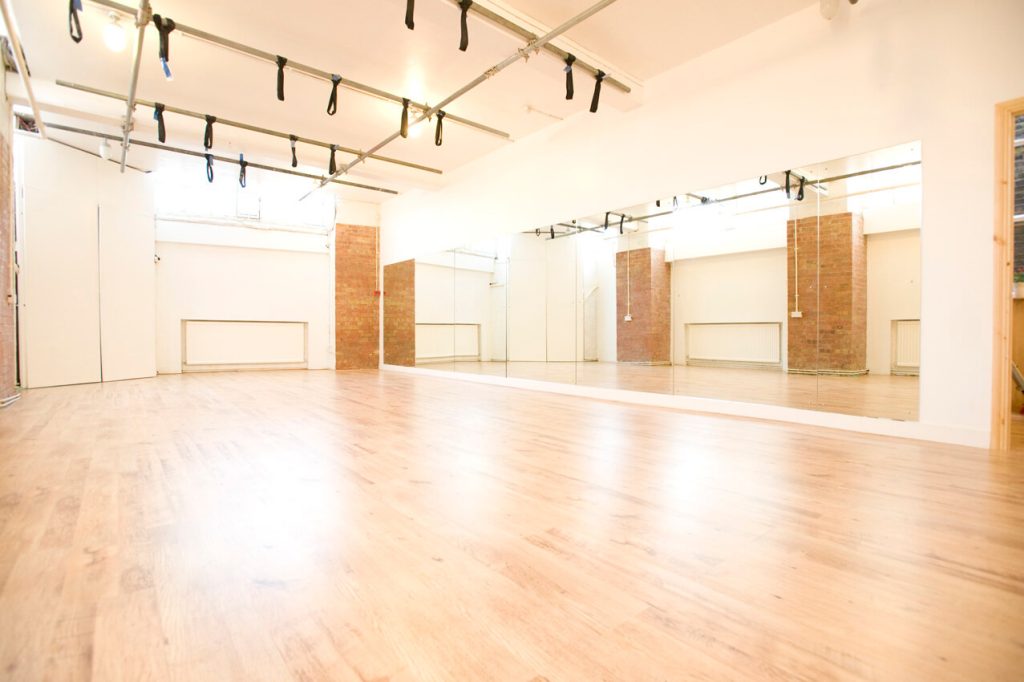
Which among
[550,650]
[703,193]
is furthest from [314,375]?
[550,650]

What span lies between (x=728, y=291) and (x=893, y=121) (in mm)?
2521

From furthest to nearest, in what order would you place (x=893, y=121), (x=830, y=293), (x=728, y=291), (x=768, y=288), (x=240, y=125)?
→ (x=240, y=125)
(x=728, y=291)
(x=768, y=288)
(x=830, y=293)
(x=893, y=121)

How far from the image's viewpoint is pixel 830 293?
4512 mm

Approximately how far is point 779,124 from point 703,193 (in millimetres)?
895

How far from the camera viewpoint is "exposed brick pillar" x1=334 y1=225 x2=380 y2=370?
9938 mm

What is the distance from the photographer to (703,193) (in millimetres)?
4793

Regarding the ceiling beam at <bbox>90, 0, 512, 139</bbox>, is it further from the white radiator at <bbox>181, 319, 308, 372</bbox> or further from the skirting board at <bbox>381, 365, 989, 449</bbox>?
the white radiator at <bbox>181, 319, 308, 372</bbox>

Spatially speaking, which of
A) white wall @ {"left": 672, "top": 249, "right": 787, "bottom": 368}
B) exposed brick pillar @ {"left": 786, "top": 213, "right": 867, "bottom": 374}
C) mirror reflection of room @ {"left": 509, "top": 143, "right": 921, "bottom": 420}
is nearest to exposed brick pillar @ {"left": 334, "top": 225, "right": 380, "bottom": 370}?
mirror reflection of room @ {"left": 509, "top": 143, "right": 921, "bottom": 420}

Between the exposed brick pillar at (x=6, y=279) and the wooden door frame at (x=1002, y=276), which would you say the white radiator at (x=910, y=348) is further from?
the exposed brick pillar at (x=6, y=279)

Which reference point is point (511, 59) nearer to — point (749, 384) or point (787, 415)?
point (787, 415)

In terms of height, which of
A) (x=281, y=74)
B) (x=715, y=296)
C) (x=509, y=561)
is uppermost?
(x=281, y=74)

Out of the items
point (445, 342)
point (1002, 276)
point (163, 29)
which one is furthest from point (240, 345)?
point (1002, 276)

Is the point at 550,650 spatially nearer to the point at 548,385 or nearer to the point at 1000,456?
the point at 1000,456

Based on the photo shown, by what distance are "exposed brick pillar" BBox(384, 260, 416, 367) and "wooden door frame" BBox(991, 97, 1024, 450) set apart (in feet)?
26.4
